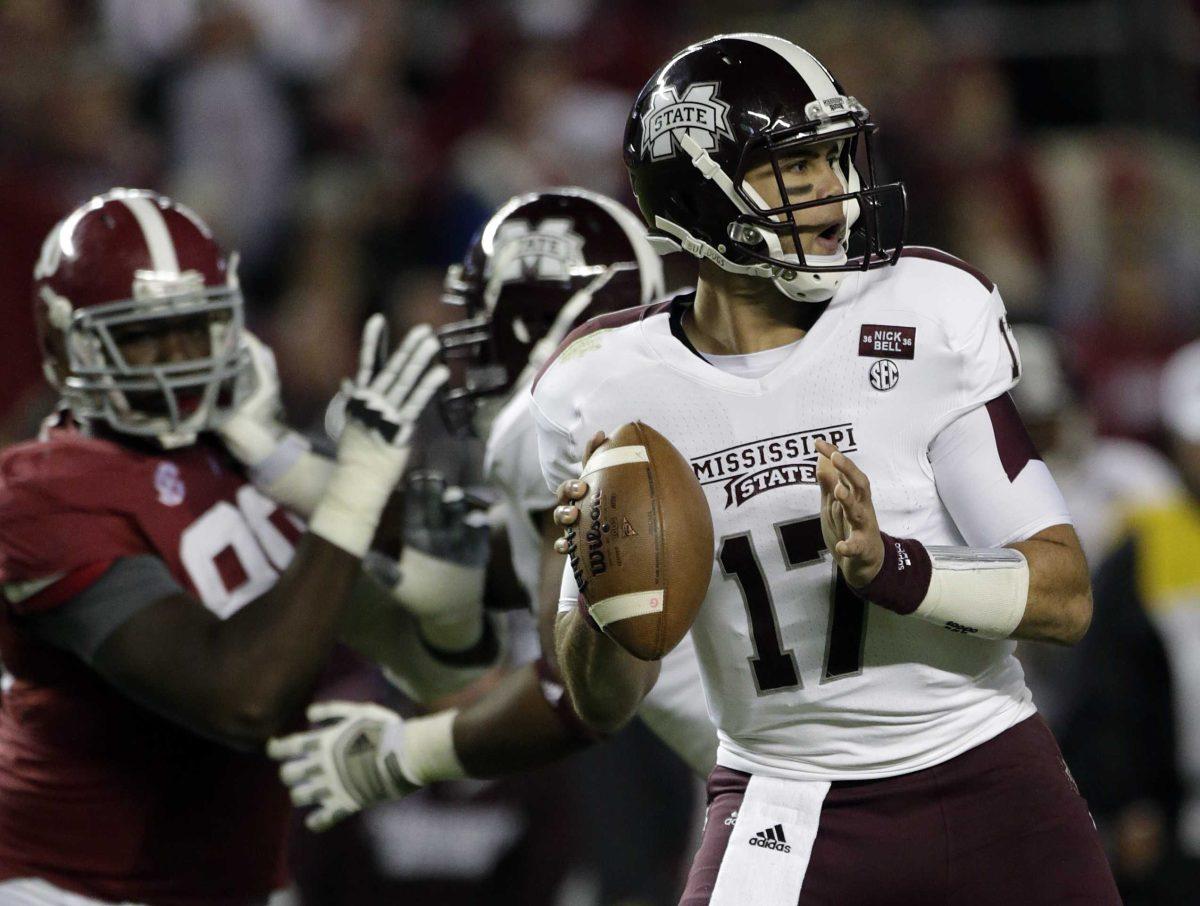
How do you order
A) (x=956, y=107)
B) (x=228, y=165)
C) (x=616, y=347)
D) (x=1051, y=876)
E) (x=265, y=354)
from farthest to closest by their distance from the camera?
1. (x=956, y=107)
2. (x=228, y=165)
3. (x=265, y=354)
4. (x=616, y=347)
5. (x=1051, y=876)

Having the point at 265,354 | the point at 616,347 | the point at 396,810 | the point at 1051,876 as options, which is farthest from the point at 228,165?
the point at 1051,876

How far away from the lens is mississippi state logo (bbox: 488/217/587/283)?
3580mm

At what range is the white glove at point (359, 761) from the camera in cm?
324

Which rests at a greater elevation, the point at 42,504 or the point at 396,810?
the point at 42,504

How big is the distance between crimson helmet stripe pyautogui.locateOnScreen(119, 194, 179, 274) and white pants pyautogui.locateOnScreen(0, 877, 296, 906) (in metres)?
1.06

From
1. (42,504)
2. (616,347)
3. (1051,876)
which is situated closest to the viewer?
(1051,876)

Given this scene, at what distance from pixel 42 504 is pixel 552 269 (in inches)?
41.0

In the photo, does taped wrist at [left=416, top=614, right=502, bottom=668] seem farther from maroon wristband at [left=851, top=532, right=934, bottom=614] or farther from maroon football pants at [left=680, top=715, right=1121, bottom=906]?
maroon wristband at [left=851, top=532, right=934, bottom=614]

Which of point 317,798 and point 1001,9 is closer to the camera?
point 317,798

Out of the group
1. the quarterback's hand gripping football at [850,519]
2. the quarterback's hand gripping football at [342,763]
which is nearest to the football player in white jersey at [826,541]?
the quarterback's hand gripping football at [850,519]

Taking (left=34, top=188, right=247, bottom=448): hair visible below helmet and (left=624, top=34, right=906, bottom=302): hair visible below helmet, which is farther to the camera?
(left=34, top=188, right=247, bottom=448): hair visible below helmet

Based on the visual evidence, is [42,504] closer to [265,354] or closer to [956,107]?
[265,354]

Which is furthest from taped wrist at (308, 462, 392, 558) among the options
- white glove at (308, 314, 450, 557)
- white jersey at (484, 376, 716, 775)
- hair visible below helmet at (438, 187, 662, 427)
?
hair visible below helmet at (438, 187, 662, 427)

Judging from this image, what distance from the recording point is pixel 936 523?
260cm
